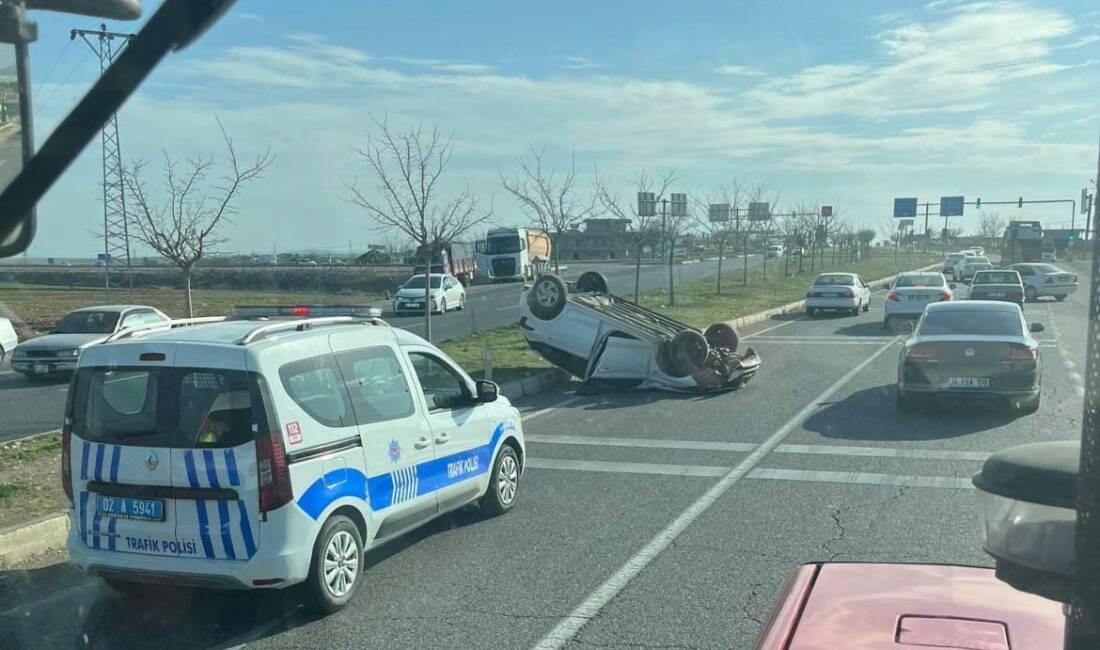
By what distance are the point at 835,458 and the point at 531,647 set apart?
5646 mm

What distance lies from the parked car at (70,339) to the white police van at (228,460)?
12.4 meters

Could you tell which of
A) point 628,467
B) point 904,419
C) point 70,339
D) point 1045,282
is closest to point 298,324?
point 628,467

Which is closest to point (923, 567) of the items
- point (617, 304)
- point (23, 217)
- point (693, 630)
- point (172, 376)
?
point (693, 630)

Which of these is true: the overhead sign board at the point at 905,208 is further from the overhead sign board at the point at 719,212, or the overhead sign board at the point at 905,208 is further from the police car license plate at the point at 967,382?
the police car license plate at the point at 967,382

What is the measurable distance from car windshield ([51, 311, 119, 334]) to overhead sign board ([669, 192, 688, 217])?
2110cm

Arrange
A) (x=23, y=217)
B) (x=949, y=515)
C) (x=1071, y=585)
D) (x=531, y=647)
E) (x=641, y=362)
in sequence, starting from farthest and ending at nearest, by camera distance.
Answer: (x=641, y=362), (x=949, y=515), (x=531, y=647), (x=23, y=217), (x=1071, y=585)

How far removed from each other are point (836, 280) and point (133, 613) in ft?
88.9

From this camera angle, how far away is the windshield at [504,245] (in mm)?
57469

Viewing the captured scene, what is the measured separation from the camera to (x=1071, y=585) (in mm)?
1711

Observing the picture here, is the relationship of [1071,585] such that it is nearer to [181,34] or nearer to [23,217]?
[181,34]

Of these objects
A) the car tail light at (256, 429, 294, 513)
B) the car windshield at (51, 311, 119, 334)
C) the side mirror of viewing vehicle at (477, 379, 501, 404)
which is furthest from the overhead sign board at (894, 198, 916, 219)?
the car tail light at (256, 429, 294, 513)

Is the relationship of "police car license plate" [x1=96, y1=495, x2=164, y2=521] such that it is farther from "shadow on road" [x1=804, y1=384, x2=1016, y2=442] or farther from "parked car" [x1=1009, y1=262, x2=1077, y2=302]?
"parked car" [x1=1009, y1=262, x2=1077, y2=302]

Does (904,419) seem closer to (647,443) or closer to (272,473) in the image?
(647,443)

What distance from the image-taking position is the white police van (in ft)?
18.1
